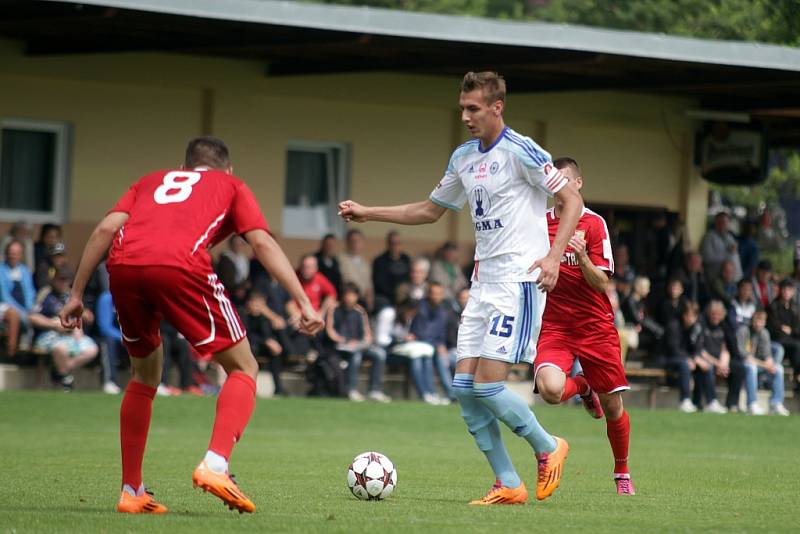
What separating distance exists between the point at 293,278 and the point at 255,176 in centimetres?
1502

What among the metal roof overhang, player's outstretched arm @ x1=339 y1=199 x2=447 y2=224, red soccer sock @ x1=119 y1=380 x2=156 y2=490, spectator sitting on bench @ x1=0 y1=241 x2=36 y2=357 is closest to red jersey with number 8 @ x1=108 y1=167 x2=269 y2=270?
red soccer sock @ x1=119 y1=380 x2=156 y2=490

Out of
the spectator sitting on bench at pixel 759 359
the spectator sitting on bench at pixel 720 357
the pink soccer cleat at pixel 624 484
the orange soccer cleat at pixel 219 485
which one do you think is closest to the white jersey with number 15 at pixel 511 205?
the pink soccer cleat at pixel 624 484

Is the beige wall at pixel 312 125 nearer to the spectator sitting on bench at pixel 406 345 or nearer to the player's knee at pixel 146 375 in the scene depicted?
the spectator sitting on bench at pixel 406 345

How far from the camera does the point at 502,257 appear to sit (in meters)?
8.52

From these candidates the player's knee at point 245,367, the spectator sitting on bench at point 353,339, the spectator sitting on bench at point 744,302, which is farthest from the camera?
the spectator sitting on bench at point 744,302

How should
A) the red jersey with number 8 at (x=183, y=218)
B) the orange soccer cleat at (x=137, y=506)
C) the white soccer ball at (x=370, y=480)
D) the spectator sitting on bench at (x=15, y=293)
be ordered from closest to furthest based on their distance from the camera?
the red jersey with number 8 at (x=183, y=218), the orange soccer cleat at (x=137, y=506), the white soccer ball at (x=370, y=480), the spectator sitting on bench at (x=15, y=293)

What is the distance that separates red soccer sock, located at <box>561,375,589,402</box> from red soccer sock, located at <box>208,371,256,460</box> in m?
2.89

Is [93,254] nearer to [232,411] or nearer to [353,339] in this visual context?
[232,411]

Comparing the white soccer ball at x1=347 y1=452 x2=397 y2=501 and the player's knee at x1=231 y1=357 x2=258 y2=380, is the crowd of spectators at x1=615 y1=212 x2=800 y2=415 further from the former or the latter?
the player's knee at x1=231 y1=357 x2=258 y2=380

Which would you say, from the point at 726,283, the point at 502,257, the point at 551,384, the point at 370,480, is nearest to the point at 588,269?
the point at 551,384

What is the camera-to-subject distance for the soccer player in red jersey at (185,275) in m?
7.36

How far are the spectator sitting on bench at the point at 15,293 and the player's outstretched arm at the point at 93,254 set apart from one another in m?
10.8

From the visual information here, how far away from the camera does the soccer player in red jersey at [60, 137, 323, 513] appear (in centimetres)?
736

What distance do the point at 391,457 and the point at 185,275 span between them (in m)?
6.28
